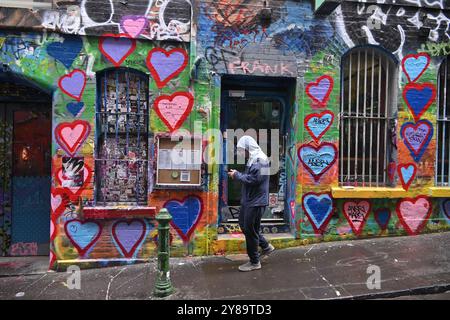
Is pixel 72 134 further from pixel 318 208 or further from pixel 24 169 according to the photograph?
pixel 318 208

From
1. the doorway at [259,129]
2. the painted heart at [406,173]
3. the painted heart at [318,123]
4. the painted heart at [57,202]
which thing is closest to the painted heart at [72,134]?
the painted heart at [57,202]

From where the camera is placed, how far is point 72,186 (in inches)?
223

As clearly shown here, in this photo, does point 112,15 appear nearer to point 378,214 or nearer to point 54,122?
point 54,122

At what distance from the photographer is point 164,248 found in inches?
172

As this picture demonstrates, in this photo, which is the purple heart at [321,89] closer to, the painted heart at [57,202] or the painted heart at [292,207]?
the painted heart at [292,207]

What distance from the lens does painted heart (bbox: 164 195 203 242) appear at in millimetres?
5844

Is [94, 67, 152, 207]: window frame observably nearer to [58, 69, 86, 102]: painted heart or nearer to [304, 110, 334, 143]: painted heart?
[58, 69, 86, 102]: painted heart

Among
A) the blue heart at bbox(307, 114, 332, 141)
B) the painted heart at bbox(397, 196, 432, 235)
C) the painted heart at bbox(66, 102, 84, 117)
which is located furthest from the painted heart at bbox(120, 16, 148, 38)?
the painted heart at bbox(397, 196, 432, 235)

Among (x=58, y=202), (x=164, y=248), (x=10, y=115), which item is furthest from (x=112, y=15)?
(x=164, y=248)

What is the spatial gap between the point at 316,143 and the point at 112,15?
3984 mm

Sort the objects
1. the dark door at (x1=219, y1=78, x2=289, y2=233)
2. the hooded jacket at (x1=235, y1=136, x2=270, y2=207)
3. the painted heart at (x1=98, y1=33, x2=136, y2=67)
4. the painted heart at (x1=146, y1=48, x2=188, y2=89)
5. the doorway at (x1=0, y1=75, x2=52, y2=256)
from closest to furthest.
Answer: the hooded jacket at (x1=235, y1=136, x2=270, y2=207), the painted heart at (x1=98, y1=33, x2=136, y2=67), the painted heart at (x1=146, y1=48, x2=188, y2=89), the doorway at (x1=0, y1=75, x2=52, y2=256), the dark door at (x1=219, y1=78, x2=289, y2=233)

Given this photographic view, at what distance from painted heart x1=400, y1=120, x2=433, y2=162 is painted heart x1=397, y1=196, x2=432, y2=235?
0.77 metres

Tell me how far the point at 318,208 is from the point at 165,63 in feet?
11.8

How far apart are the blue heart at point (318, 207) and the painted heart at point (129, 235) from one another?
2790mm
